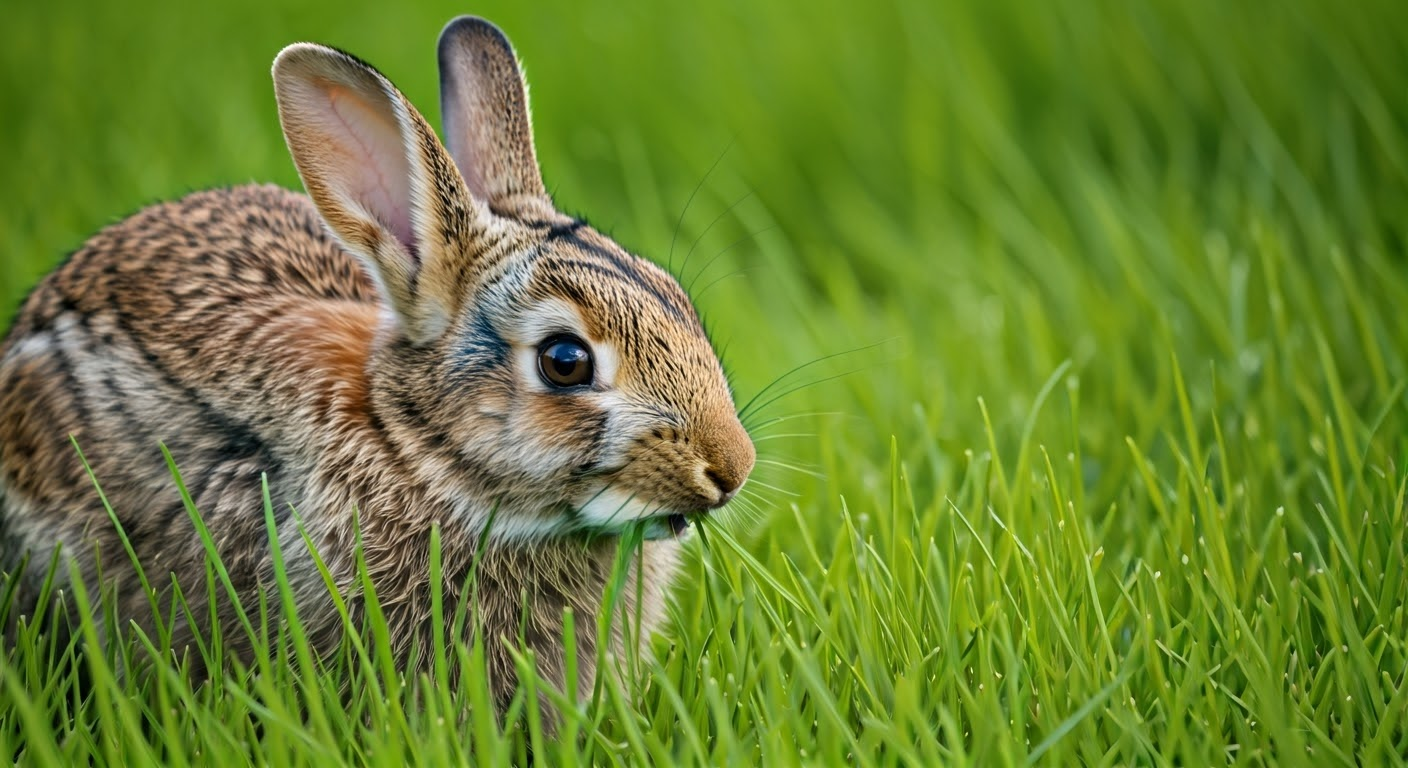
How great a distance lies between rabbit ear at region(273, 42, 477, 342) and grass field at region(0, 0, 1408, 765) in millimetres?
769

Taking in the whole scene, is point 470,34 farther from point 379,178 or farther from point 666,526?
point 666,526

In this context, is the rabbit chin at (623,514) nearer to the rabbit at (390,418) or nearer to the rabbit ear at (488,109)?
the rabbit at (390,418)

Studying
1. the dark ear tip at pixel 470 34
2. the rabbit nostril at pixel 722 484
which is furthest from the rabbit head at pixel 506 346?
the dark ear tip at pixel 470 34

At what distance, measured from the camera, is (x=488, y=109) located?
11.0ft

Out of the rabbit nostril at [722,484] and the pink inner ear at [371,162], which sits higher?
the pink inner ear at [371,162]

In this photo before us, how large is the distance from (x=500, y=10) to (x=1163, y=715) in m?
4.93

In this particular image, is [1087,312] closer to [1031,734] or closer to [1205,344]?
[1205,344]

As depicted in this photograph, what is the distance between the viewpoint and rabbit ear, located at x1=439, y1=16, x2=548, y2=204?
3328 mm

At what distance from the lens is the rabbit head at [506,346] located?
2695 mm

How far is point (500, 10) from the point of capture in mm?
6539

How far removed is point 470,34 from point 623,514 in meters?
1.29

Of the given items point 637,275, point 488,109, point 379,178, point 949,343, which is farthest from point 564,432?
point 949,343

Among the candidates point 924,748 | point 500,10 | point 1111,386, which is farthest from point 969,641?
point 500,10

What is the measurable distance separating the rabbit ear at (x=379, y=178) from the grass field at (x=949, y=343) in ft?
2.52
